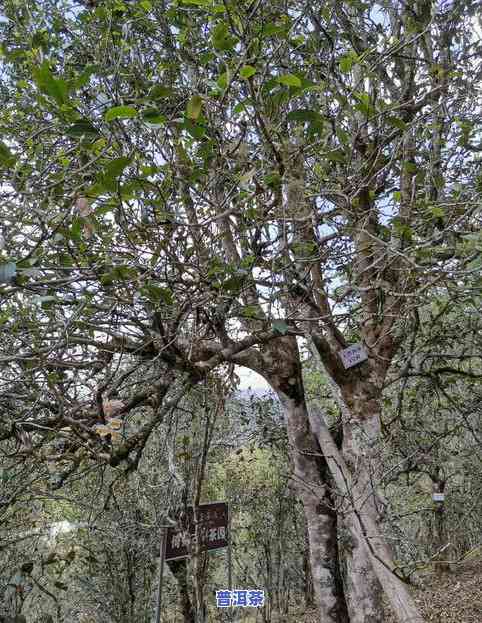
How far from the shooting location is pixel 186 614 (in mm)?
4793

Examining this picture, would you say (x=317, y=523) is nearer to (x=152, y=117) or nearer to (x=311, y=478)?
(x=311, y=478)

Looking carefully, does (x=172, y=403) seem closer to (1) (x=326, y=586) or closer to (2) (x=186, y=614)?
(1) (x=326, y=586)

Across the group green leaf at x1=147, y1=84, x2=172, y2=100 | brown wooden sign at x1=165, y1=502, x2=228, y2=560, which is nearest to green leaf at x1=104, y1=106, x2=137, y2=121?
green leaf at x1=147, y1=84, x2=172, y2=100

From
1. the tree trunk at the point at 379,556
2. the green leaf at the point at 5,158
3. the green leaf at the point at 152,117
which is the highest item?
the green leaf at the point at 152,117

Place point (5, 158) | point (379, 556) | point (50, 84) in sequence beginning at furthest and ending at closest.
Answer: point (379, 556) < point (5, 158) < point (50, 84)

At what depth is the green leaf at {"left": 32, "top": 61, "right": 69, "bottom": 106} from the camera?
1.09 metres

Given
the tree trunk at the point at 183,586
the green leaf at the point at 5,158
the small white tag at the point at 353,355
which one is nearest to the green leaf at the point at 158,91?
the green leaf at the point at 5,158

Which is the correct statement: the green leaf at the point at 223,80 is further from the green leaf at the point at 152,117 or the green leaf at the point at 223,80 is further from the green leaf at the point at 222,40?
the green leaf at the point at 152,117

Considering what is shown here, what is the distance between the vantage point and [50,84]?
1.10m

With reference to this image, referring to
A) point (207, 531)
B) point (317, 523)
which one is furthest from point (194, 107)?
point (207, 531)

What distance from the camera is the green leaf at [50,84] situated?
3.57 ft

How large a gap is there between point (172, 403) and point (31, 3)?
2161 mm

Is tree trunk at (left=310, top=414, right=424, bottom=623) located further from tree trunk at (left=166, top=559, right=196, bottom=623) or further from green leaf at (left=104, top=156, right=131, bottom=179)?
tree trunk at (left=166, top=559, right=196, bottom=623)

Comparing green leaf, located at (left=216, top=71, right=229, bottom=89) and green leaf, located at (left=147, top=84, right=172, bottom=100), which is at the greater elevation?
green leaf, located at (left=216, top=71, right=229, bottom=89)
